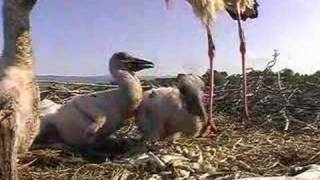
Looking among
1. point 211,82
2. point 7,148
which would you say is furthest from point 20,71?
point 211,82

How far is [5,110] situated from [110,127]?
4.86ft

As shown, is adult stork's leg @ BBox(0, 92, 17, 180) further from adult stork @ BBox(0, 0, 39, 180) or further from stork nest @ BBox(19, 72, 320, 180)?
stork nest @ BBox(19, 72, 320, 180)

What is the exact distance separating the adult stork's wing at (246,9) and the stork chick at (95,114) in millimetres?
2470

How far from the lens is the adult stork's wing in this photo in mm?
8188

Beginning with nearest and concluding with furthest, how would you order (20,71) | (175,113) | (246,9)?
1. (20,71)
2. (175,113)
3. (246,9)

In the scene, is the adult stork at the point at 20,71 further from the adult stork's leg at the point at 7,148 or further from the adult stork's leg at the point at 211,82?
the adult stork's leg at the point at 211,82

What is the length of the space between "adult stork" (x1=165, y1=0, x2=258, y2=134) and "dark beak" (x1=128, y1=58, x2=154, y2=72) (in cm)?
72

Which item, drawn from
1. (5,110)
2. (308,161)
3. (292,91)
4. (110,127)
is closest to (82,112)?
(110,127)

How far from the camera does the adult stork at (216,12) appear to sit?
6.93 metres

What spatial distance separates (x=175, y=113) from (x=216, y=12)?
6.35ft

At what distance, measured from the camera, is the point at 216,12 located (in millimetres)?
7434

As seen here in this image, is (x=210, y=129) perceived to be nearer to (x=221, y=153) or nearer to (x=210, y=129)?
(x=210, y=129)

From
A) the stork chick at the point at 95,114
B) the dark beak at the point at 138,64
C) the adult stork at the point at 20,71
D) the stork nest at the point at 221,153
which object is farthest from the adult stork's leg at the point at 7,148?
the dark beak at the point at 138,64

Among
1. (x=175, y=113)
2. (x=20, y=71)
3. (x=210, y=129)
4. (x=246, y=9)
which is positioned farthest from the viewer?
(x=246, y=9)
